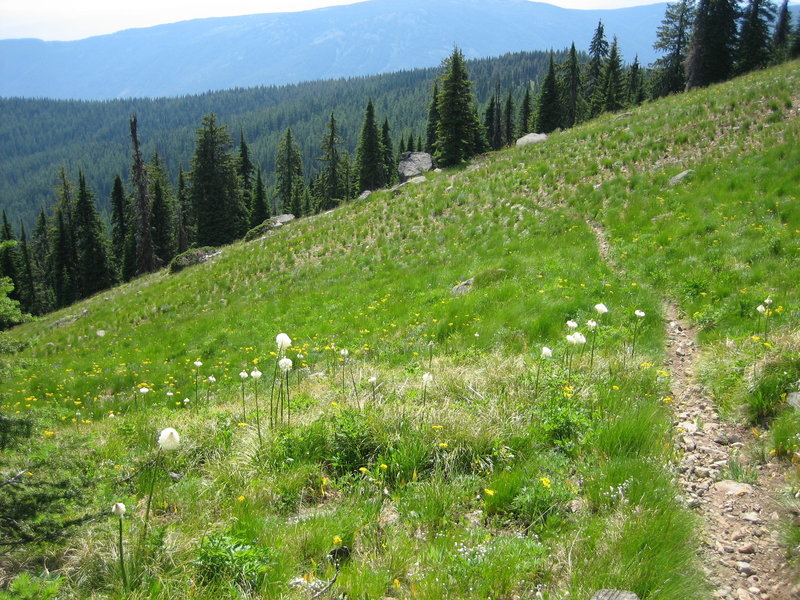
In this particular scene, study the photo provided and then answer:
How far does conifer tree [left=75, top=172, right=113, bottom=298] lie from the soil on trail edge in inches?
2611

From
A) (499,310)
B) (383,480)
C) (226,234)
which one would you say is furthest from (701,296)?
(226,234)

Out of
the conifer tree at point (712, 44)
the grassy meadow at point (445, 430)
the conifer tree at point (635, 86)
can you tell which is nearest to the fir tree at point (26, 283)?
the grassy meadow at point (445, 430)

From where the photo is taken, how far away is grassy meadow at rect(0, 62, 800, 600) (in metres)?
3.37

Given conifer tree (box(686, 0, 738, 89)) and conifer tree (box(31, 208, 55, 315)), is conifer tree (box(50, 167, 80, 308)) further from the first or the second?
conifer tree (box(686, 0, 738, 89))

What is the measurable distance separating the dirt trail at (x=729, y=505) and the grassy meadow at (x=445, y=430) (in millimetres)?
188

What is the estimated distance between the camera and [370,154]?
58.9 metres

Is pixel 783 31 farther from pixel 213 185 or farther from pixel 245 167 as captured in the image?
pixel 245 167

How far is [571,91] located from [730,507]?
64.2 meters

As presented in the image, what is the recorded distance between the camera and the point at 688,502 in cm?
395

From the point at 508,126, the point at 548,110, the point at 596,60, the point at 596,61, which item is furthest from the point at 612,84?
the point at 508,126

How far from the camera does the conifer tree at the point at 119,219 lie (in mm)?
58875

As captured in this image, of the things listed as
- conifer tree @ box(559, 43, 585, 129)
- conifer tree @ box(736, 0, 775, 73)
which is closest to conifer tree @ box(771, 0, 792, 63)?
conifer tree @ box(736, 0, 775, 73)

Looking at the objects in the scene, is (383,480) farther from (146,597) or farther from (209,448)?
(209,448)

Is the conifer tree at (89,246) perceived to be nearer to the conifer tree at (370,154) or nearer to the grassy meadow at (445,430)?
the conifer tree at (370,154)
